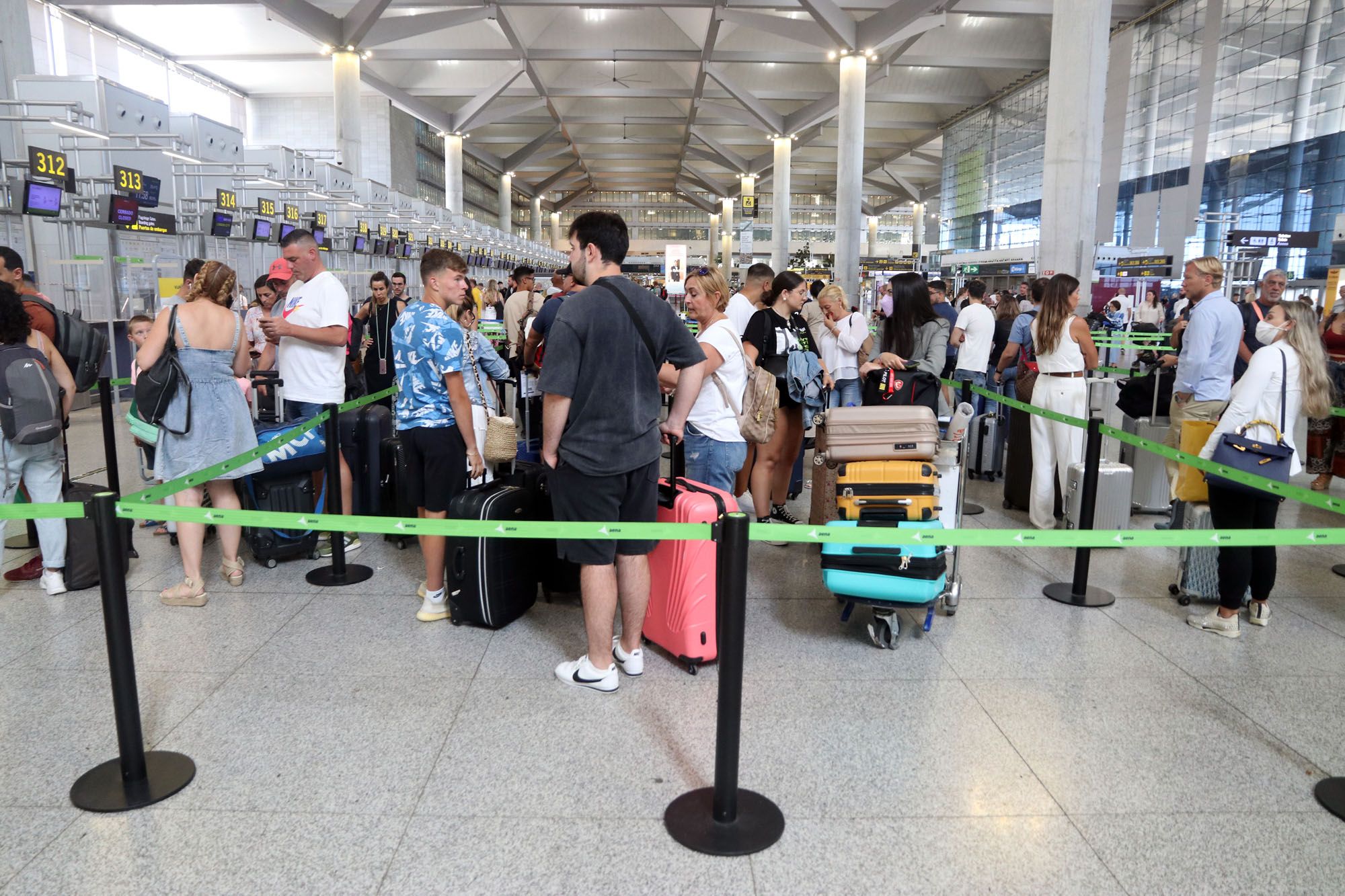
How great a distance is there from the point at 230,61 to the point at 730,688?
38183 mm

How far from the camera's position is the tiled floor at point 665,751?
2475mm

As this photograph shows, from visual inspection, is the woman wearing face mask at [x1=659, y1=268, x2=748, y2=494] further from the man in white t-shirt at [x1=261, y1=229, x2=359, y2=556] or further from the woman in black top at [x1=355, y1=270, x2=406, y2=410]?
the woman in black top at [x1=355, y1=270, x2=406, y2=410]

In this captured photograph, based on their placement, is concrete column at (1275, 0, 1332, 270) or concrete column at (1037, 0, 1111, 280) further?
concrete column at (1275, 0, 1332, 270)

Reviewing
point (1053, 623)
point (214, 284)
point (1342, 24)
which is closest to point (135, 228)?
point (214, 284)

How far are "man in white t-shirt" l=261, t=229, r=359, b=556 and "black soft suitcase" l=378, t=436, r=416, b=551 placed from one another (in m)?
0.27

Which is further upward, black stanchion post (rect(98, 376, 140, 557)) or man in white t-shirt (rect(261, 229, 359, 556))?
man in white t-shirt (rect(261, 229, 359, 556))

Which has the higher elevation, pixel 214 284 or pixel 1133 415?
pixel 214 284

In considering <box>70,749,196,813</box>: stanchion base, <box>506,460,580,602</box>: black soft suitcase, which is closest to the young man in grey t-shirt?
<box>506,460,580,602</box>: black soft suitcase

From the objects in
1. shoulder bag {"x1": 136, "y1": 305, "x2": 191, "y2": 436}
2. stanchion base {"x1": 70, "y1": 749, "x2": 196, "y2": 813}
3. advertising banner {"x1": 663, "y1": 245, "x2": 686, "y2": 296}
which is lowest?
stanchion base {"x1": 70, "y1": 749, "x2": 196, "y2": 813}

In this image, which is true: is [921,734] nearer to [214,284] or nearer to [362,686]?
[362,686]

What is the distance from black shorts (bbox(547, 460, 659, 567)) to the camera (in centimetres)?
333

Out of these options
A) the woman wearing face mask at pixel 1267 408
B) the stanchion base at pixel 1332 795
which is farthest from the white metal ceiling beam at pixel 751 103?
the stanchion base at pixel 1332 795

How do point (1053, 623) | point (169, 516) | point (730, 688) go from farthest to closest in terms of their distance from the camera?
1. point (1053, 623)
2. point (169, 516)
3. point (730, 688)

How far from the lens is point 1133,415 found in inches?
265
